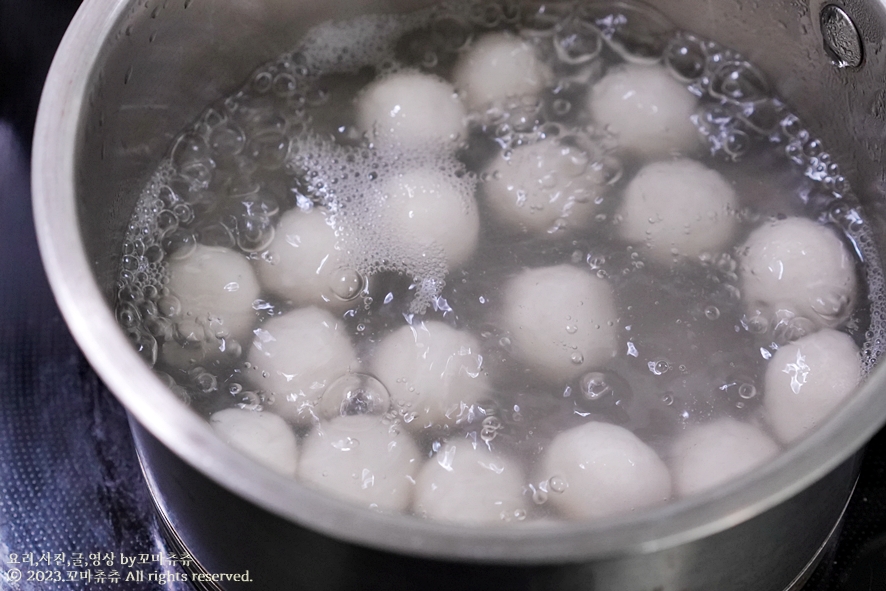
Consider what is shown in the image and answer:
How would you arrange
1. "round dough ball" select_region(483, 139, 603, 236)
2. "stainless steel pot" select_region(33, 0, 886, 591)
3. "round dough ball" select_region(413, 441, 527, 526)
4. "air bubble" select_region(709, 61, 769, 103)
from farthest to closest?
"air bubble" select_region(709, 61, 769, 103) < "round dough ball" select_region(483, 139, 603, 236) < "round dough ball" select_region(413, 441, 527, 526) < "stainless steel pot" select_region(33, 0, 886, 591)

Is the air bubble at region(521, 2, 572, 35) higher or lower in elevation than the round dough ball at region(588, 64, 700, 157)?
higher

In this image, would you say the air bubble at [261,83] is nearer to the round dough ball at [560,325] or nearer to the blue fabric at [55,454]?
the blue fabric at [55,454]

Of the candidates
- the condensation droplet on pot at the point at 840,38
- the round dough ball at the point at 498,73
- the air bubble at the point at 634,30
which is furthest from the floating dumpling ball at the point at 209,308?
the condensation droplet on pot at the point at 840,38

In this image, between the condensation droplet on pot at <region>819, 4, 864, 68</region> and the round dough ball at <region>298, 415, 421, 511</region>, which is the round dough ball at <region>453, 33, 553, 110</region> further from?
the round dough ball at <region>298, 415, 421, 511</region>

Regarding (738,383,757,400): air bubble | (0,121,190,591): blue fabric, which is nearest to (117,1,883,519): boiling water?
(738,383,757,400): air bubble

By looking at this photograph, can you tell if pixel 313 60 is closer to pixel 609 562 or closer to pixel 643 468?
pixel 643 468
